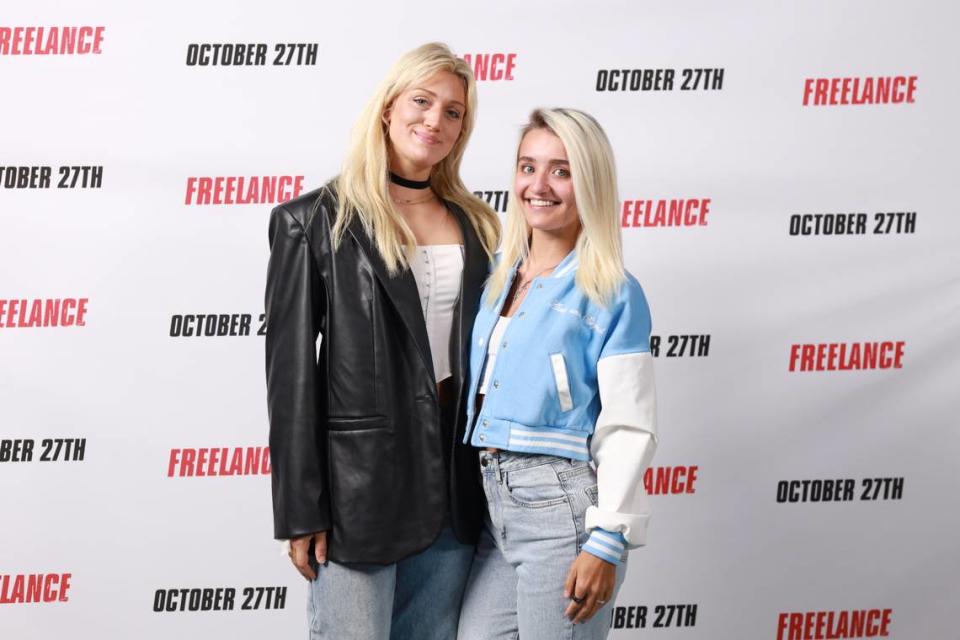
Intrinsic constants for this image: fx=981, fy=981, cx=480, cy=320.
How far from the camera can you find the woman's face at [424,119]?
1.98 m

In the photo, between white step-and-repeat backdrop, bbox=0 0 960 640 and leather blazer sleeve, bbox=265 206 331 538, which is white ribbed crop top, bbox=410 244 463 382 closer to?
leather blazer sleeve, bbox=265 206 331 538

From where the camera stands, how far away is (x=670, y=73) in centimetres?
315

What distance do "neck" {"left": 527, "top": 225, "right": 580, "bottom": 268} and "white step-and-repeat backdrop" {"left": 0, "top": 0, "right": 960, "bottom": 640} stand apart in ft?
3.86

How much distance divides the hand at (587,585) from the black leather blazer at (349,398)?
296 mm

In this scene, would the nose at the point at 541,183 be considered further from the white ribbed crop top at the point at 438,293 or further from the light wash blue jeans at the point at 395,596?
the light wash blue jeans at the point at 395,596

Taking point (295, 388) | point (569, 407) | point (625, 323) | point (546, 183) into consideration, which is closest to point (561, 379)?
point (569, 407)

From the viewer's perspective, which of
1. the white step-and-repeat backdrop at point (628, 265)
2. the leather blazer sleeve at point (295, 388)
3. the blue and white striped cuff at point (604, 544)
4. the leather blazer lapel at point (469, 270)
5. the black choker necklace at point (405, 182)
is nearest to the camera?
the blue and white striped cuff at point (604, 544)

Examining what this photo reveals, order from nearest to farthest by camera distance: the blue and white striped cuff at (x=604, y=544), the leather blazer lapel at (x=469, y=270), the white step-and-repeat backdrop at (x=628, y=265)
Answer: the blue and white striped cuff at (x=604, y=544) < the leather blazer lapel at (x=469, y=270) < the white step-and-repeat backdrop at (x=628, y=265)

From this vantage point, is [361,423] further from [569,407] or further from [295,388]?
[569,407]

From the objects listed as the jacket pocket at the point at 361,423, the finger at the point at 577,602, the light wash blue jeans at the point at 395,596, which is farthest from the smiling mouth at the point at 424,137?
the finger at the point at 577,602

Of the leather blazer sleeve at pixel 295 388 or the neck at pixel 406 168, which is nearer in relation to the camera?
the leather blazer sleeve at pixel 295 388

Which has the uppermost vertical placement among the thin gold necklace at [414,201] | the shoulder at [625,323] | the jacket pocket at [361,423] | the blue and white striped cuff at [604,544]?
the thin gold necklace at [414,201]

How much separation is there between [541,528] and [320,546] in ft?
1.44

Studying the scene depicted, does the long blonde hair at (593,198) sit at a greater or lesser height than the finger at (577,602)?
greater
